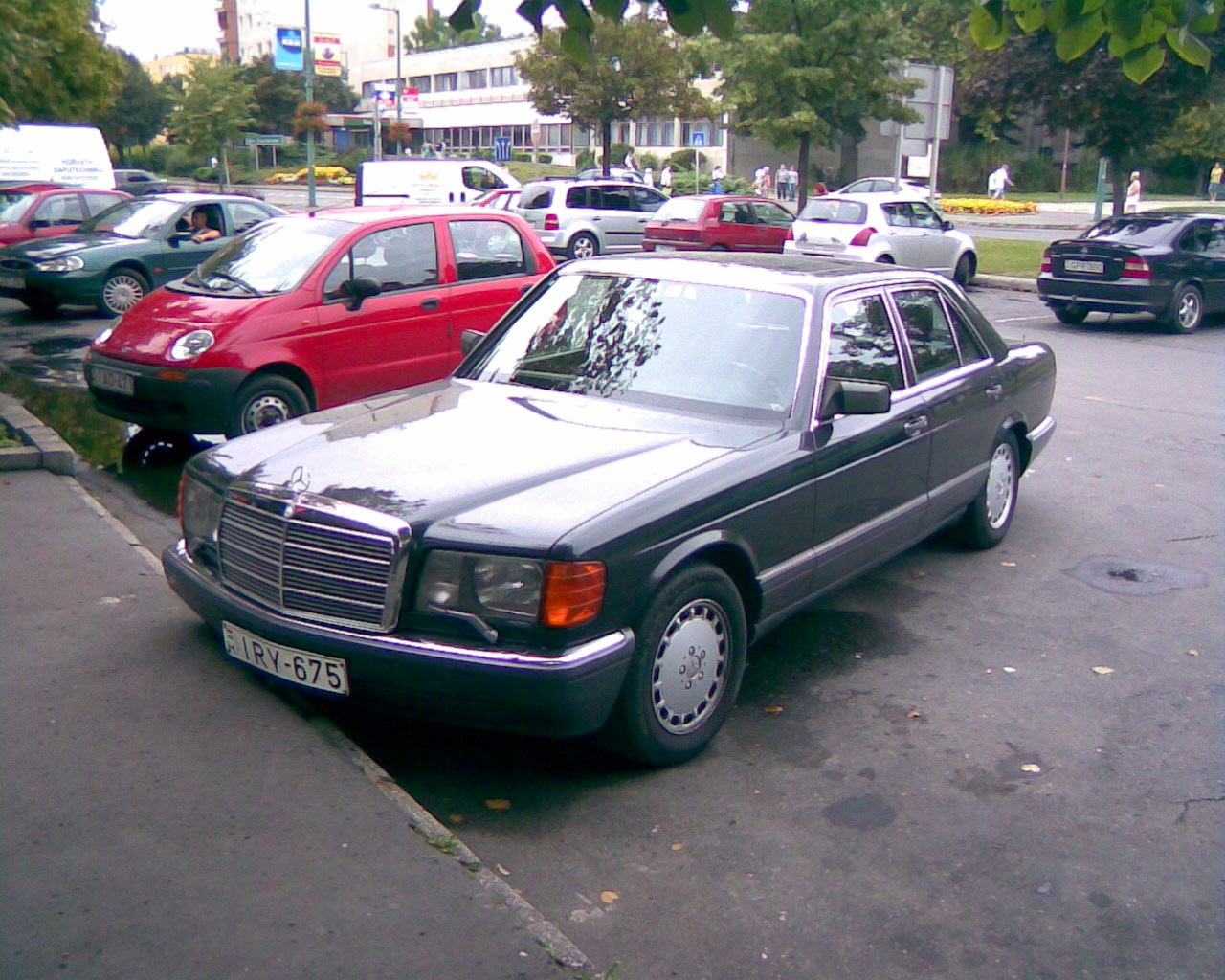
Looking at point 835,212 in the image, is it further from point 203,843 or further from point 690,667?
point 203,843

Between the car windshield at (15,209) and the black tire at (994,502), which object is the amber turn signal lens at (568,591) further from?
the car windshield at (15,209)

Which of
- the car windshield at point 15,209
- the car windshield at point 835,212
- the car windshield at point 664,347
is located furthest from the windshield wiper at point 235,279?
the car windshield at point 835,212

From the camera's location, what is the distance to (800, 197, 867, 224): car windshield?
21.1 m

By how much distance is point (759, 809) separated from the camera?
4.18m

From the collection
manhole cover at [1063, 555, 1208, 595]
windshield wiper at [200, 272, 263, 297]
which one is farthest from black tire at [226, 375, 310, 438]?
manhole cover at [1063, 555, 1208, 595]

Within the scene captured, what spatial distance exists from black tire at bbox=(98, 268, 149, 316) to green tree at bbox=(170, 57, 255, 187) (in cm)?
3728

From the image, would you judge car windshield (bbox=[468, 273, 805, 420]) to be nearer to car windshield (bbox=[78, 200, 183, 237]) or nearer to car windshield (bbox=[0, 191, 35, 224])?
car windshield (bbox=[78, 200, 183, 237])

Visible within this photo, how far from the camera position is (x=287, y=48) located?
152 ft

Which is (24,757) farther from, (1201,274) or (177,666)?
(1201,274)

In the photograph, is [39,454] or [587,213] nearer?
[39,454]

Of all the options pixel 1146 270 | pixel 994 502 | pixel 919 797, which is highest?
pixel 1146 270

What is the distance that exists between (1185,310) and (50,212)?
16182mm

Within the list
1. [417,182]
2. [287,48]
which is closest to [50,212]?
[417,182]

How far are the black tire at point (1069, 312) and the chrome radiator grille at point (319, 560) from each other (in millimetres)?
14972
